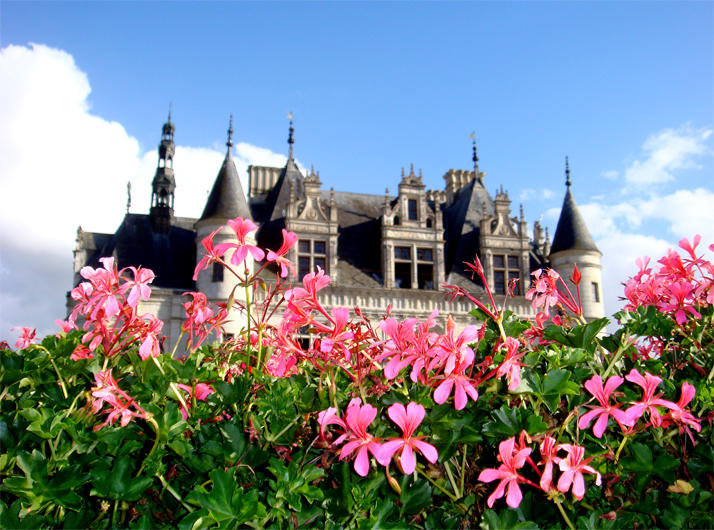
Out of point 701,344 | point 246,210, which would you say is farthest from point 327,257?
point 701,344

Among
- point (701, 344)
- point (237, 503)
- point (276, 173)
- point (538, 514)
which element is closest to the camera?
point (237, 503)

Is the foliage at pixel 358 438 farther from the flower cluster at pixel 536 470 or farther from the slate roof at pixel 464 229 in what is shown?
the slate roof at pixel 464 229

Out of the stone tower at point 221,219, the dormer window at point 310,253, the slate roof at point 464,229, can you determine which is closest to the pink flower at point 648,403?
the stone tower at point 221,219

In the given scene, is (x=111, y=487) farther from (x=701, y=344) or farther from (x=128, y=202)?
(x=128, y=202)

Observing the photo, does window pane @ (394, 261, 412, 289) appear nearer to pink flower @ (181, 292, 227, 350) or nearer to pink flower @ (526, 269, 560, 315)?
pink flower @ (526, 269, 560, 315)

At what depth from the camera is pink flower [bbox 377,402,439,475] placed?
4.38 ft

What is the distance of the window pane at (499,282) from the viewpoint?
21328 mm

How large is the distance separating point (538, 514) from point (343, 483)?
536mm

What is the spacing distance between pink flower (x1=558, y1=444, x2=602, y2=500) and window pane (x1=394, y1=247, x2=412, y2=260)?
19233mm

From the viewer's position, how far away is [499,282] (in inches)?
844

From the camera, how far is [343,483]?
1.46m

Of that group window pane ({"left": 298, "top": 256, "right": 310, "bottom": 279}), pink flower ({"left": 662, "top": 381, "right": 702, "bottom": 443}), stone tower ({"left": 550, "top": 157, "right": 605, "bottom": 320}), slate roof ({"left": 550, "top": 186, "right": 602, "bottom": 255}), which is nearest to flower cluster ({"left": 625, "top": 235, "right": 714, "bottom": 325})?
pink flower ({"left": 662, "top": 381, "right": 702, "bottom": 443})

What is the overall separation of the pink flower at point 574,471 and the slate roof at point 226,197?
59.4 feet

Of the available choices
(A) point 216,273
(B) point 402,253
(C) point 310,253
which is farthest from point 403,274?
(A) point 216,273
